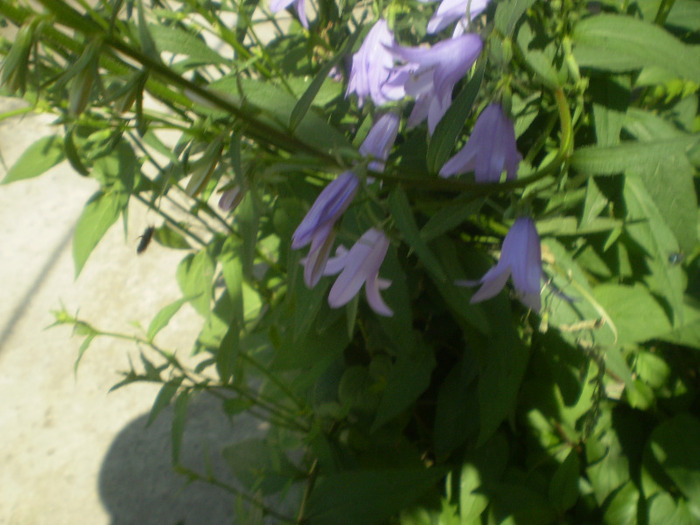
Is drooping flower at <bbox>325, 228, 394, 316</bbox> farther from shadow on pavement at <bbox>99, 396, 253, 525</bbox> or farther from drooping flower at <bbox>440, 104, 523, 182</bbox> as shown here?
shadow on pavement at <bbox>99, 396, 253, 525</bbox>

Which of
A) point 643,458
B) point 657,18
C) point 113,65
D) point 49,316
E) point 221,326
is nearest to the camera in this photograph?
point 113,65

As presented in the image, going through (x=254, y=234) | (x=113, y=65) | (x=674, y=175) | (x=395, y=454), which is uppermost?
(x=113, y=65)

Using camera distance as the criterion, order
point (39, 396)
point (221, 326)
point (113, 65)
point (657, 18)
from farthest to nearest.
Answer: point (39, 396), point (221, 326), point (657, 18), point (113, 65)

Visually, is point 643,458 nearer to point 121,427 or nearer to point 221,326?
point 221,326

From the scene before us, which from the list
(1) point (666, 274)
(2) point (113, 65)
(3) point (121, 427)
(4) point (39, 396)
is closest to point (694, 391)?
(1) point (666, 274)

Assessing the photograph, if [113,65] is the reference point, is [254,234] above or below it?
below

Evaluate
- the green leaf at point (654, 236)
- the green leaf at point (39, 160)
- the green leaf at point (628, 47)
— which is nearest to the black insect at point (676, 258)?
the green leaf at point (654, 236)

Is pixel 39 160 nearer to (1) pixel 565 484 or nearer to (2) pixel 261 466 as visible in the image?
(2) pixel 261 466

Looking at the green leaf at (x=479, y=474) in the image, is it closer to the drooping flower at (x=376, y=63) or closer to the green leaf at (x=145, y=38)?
the drooping flower at (x=376, y=63)
